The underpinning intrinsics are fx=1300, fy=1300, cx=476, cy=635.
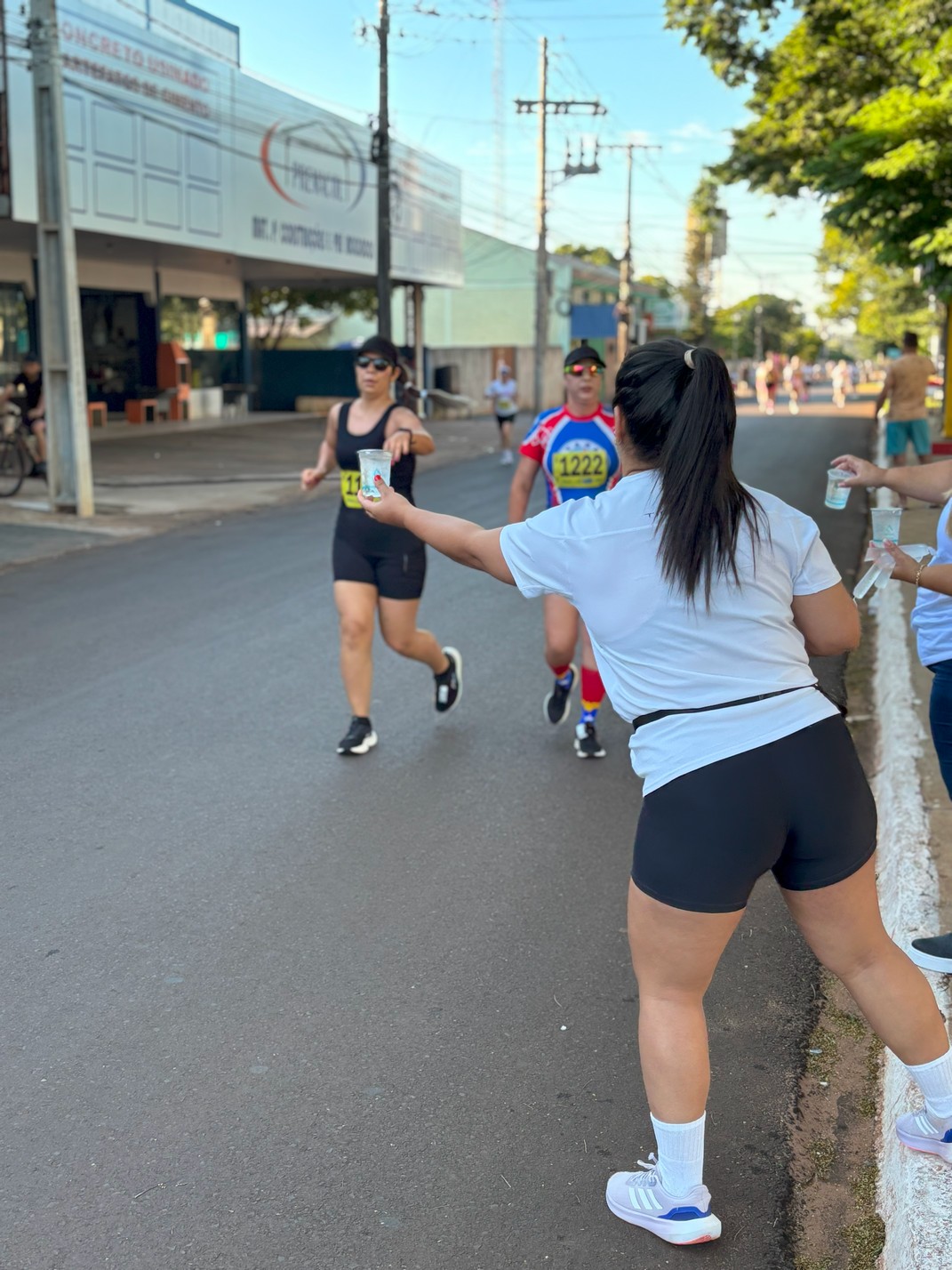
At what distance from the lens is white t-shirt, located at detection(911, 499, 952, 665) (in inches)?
143

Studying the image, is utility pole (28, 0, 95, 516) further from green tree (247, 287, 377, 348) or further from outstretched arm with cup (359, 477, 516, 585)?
green tree (247, 287, 377, 348)

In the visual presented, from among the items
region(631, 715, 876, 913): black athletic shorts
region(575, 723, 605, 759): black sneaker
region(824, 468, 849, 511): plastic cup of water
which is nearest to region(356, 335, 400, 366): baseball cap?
region(575, 723, 605, 759): black sneaker

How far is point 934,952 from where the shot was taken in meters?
3.87

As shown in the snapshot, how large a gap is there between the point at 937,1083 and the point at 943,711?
4.05ft

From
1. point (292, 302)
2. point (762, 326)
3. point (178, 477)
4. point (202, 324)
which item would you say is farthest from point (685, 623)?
point (762, 326)

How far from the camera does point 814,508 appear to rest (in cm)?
1670

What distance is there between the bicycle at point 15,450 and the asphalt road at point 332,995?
35.9ft

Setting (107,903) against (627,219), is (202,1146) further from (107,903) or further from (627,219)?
(627,219)

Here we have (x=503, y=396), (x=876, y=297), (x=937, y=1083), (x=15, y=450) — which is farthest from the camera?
(x=876, y=297)

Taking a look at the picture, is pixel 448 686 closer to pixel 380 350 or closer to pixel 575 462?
pixel 575 462

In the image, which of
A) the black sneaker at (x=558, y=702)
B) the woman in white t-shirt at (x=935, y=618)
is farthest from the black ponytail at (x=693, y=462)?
the black sneaker at (x=558, y=702)

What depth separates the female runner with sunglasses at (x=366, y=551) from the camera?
239 inches

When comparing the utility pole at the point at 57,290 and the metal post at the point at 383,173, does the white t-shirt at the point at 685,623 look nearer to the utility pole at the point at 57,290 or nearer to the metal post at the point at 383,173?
the utility pole at the point at 57,290

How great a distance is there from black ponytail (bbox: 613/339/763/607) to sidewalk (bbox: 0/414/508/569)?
10407 millimetres
